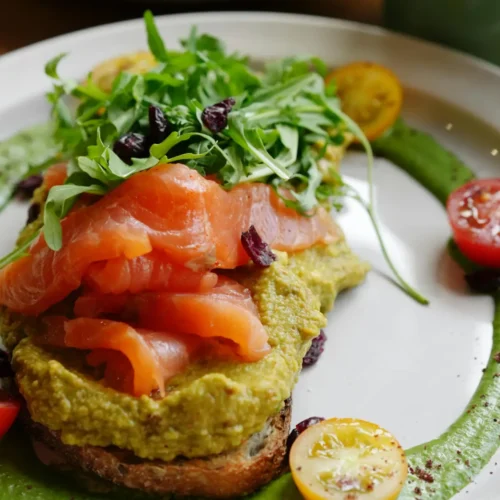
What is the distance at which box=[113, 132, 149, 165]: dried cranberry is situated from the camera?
3701 mm

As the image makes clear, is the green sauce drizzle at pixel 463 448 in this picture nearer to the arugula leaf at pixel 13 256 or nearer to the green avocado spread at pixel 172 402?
the green avocado spread at pixel 172 402

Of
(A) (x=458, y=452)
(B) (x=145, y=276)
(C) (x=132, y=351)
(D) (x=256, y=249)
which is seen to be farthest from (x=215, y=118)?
(A) (x=458, y=452)

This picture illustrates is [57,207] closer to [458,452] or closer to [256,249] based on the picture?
[256,249]

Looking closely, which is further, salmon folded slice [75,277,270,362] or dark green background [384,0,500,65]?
dark green background [384,0,500,65]

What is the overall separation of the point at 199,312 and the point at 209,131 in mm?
1105

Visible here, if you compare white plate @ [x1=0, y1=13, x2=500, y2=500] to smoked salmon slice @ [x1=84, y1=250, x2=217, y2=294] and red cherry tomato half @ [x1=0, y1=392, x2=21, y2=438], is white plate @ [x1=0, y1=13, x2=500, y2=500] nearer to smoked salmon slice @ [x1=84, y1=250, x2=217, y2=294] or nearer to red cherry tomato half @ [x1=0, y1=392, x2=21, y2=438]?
smoked salmon slice @ [x1=84, y1=250, x2=217, y2=294]

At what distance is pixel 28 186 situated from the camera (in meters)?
4.71

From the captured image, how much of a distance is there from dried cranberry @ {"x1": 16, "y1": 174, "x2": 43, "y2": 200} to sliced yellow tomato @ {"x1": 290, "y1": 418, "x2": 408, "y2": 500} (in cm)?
264

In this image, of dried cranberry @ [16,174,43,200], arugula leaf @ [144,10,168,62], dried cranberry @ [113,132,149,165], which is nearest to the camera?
dried cranberry @ [113,132,149,165]

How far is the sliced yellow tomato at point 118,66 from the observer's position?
5.13m

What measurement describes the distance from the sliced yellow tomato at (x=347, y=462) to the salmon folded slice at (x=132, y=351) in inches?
24.7

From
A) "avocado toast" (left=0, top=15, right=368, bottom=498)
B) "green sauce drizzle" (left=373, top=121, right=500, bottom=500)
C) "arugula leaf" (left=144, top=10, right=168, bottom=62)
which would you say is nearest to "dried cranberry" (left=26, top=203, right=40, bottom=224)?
"avocado toast" (left=0, top=15, right=368, bottom=498)

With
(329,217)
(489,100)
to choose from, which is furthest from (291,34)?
(329,217)

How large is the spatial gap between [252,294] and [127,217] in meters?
0.69
